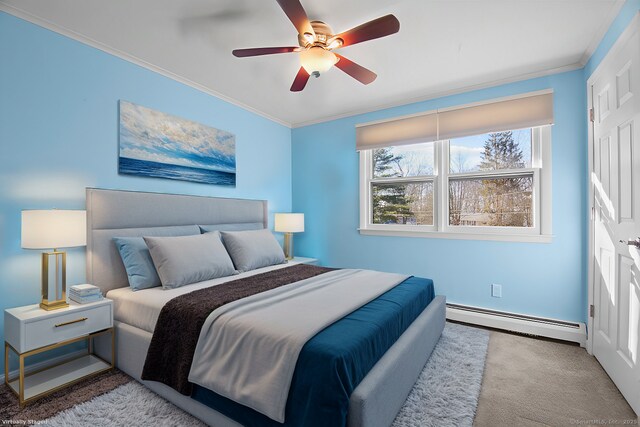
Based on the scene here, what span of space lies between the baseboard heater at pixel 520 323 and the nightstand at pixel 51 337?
322 cm

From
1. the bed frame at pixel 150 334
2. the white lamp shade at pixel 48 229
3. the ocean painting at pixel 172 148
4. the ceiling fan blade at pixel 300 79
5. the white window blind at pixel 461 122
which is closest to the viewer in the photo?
the bed frame at pixel 150 334

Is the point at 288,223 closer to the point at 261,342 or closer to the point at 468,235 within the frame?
the point at 468,235

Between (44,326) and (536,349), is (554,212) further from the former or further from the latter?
(44,326)

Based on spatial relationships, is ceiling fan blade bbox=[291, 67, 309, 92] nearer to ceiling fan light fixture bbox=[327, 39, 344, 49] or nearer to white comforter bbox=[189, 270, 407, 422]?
ceiling fan light fixture bbox=[327, 39, 344, 49]

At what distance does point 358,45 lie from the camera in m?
2.49

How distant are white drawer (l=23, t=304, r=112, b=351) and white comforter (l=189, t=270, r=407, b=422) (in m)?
0.96

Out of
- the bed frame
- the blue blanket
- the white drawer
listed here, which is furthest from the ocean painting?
the blue blanket

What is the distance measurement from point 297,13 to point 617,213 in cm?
244

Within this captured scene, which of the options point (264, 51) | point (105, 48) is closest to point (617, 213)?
point (264, 51)

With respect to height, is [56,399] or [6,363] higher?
[6,363]

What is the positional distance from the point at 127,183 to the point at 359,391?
259cm

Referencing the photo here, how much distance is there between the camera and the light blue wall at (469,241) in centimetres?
282

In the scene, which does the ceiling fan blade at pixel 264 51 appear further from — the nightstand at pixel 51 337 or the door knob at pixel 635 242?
the door knob at pixel 635 242

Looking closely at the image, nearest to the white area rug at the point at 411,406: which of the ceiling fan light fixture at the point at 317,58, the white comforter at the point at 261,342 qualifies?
the white comforter at the point at 261,342
